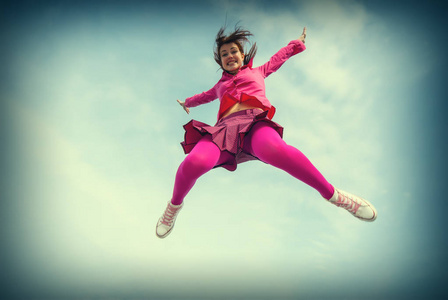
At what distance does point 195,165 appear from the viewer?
2258 millimetres

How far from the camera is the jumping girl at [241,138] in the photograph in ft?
7.59

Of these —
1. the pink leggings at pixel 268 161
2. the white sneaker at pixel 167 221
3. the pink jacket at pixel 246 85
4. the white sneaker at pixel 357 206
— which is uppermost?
the pink jacket at pixel 246 85

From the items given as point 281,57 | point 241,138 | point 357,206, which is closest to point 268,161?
point 241,138

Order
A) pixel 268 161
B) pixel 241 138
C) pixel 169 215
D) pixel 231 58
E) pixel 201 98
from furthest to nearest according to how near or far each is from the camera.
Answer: pixel 201 98
pixel 231 58
pixel 169 215
pixel 241 138
pixel 268 161

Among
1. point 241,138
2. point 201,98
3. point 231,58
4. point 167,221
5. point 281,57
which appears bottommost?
point 167,221

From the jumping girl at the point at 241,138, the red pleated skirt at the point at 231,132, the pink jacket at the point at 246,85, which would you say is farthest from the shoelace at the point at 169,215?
the pink jacket at the point at 246,85

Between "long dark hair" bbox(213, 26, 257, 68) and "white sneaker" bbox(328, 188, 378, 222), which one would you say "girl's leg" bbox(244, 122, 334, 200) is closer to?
"white sneaker" bbox(328, 188, 378, 222)

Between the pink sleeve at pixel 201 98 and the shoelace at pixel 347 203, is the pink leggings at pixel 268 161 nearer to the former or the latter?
the shoelace at pixel 347 203

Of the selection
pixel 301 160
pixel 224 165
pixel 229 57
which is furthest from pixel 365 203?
pixel 229 57

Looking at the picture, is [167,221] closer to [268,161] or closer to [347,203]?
[268,161]

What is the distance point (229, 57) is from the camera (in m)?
3.13

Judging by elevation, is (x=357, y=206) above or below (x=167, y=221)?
above

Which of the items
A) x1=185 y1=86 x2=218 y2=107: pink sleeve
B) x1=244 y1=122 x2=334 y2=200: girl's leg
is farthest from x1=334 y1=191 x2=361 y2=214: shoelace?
x1=185 y1=86 x2=218 y2=107: pink sleeve

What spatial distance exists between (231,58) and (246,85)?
35 cm
